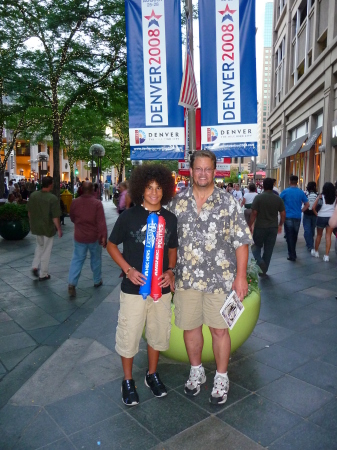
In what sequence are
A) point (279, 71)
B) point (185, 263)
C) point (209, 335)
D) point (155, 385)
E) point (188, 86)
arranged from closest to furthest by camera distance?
1. point (185, 263)
2. point (155, 385)
3. point (209, 335)
4. point (188, 86)
5. point (279, 71)

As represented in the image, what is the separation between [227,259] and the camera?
9.56 ft

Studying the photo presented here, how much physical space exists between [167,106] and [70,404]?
3951mm

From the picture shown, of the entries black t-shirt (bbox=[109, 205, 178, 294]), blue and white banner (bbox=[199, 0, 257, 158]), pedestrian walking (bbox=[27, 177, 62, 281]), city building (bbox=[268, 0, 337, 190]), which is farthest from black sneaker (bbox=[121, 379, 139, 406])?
city building (bbox=[268, 0, 337, 190])

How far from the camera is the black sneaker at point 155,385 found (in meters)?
3.08

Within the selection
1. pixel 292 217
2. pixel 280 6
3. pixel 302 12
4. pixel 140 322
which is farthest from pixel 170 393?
pixel 280 6

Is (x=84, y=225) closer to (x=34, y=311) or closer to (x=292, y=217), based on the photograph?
(x=34, y=311)

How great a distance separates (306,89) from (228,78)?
17.5 m

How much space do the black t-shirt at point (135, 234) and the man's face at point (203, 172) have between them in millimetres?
339

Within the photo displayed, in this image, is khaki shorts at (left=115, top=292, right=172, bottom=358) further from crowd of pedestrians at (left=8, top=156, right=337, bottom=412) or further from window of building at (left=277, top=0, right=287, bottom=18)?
window of building at (left=277, top=0, right=287, bottom=18)

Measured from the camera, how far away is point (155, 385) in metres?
3.12

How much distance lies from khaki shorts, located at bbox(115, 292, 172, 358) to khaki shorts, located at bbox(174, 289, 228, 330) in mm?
106

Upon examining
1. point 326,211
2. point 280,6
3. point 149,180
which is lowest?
point 326,211

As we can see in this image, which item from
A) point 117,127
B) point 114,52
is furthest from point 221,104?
point 117,127

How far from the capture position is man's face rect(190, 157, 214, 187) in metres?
2.89
